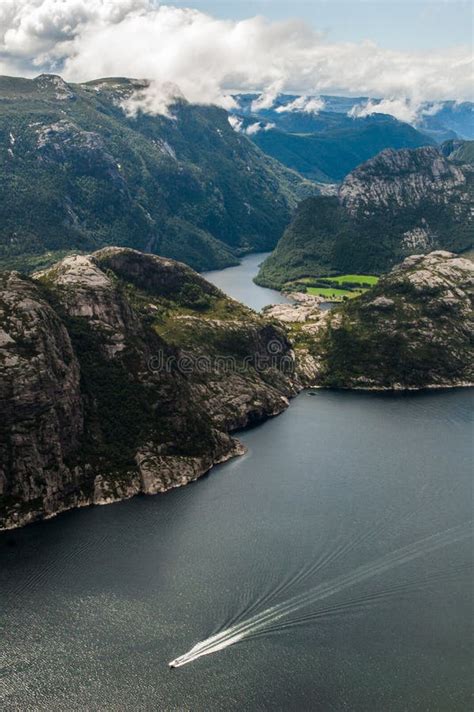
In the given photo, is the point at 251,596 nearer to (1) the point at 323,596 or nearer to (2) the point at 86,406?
(1) the point at 323,596

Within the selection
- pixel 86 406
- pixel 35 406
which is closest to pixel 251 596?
pixel 35 406

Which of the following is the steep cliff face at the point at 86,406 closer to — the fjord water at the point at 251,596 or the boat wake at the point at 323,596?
the fjord water at the point at 251,596

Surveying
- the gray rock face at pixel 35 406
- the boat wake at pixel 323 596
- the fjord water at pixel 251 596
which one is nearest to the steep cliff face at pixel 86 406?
the gray rock face at pixel 35 406

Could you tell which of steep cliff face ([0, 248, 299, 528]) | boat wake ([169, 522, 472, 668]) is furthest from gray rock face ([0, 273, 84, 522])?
boat wake ([169, 522, 472, 668])

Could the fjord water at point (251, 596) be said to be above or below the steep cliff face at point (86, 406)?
below

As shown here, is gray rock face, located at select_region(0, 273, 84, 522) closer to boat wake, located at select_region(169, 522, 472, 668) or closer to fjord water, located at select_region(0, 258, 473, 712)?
fjord water, located at select_region(0, 258, 473, 712)
